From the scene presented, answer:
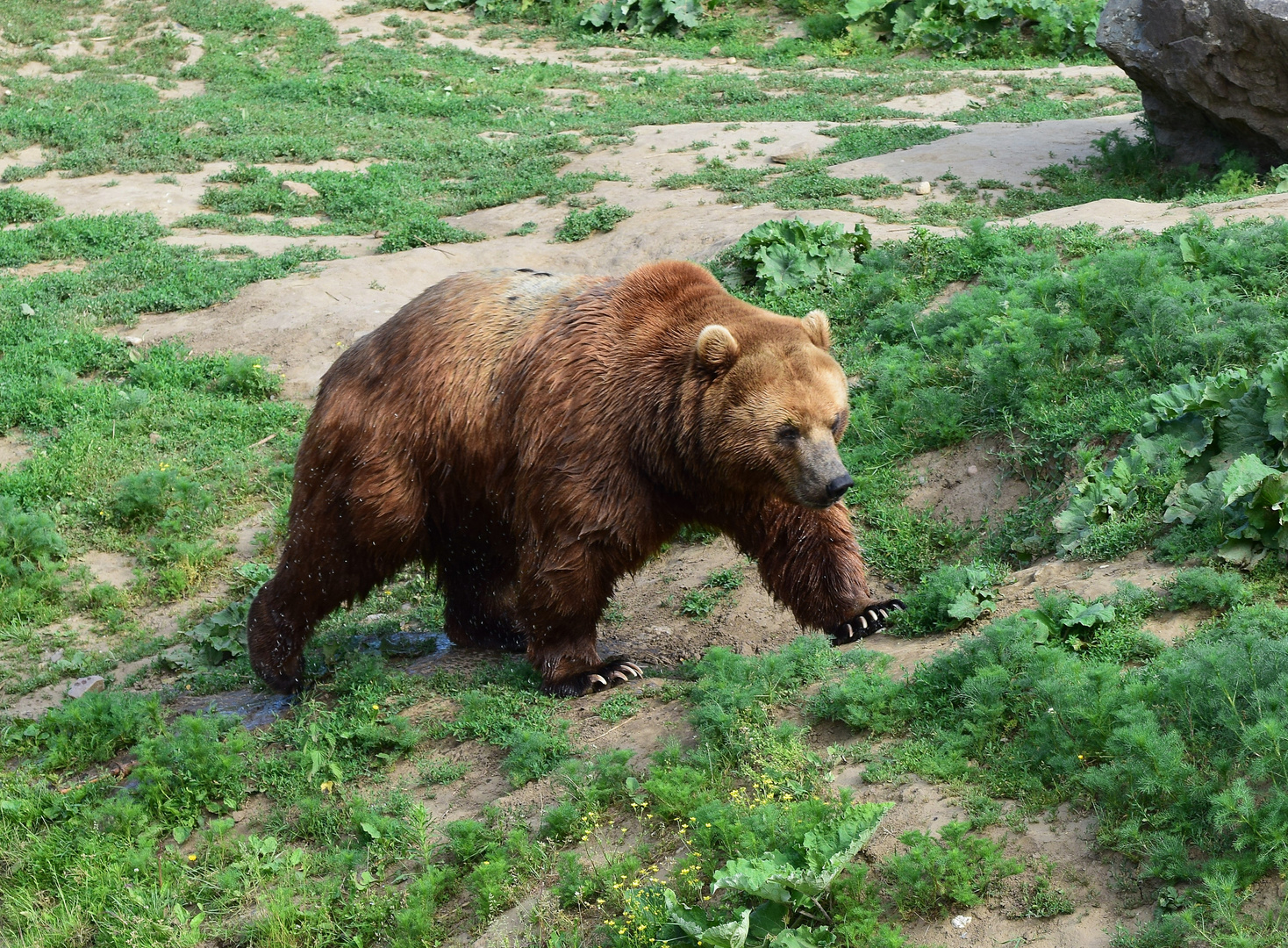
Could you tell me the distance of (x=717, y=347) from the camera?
18.4 ft

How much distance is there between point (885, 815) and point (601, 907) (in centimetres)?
101

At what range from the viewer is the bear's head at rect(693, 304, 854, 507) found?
5.48 m

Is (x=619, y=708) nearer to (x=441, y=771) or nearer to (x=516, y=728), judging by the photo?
(x=516, y=728)

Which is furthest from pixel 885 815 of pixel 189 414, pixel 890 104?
pixel 890 104

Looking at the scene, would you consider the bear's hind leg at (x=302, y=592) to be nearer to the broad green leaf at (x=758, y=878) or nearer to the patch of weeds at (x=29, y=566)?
the patch of weeds at (x=29, y=566)


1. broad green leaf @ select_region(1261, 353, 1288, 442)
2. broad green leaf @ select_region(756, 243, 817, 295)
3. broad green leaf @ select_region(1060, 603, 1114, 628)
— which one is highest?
broad green leaf @ select_region(1261, 353, 1288, 442)

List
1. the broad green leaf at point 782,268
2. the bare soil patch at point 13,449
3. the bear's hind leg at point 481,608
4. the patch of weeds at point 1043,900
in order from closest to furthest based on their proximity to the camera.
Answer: the patch of weeds at point 1043,900, the bear's hind leg at point 481,608, the bare soil patch at point 13,449, the broad green leaf at point 782,268

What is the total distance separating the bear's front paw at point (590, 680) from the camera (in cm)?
598

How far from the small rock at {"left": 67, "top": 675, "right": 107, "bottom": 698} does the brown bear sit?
46.0 inches

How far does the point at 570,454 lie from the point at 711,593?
1732mm

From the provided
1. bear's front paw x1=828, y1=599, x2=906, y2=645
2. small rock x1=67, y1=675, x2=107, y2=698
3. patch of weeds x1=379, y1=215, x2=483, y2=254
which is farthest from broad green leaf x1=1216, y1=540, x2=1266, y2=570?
patch of weeds x1=379, y1=215, x2=483, y2=254

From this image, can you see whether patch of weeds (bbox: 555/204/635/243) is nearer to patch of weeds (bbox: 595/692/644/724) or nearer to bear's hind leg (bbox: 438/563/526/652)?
bear's hind leg (bbox: 438/563/526/652)

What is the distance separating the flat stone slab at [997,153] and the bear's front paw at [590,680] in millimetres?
7517

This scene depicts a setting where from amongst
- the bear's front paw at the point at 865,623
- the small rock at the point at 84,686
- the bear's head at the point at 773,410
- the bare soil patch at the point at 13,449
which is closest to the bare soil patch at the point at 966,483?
the bear's front paw at the point at 865,623
